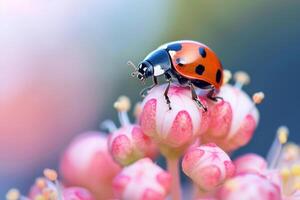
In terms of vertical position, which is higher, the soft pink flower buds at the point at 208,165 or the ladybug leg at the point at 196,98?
the ladybug leg at the point at 196,98

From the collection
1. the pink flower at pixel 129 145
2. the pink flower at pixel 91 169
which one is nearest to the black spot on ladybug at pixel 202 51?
the pink flower at pixel 129 145

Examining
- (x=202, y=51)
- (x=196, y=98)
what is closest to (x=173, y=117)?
(x=196, y=98)

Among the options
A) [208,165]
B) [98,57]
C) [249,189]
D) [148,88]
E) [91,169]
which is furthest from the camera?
[98,57]

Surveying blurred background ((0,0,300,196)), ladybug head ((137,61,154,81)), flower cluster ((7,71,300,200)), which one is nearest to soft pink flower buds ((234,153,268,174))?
flower cluster ((7,71,300,200))

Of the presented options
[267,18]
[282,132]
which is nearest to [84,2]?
[267,18]

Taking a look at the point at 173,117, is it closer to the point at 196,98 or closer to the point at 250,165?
the point at 196,98

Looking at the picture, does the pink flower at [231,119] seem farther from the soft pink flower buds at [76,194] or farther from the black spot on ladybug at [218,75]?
the soft pink flower buds at [76,194]

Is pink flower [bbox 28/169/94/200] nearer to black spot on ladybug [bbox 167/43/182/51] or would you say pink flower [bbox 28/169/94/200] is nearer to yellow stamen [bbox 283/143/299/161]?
black spot on ladybug [bbox 167/43/182/51]
